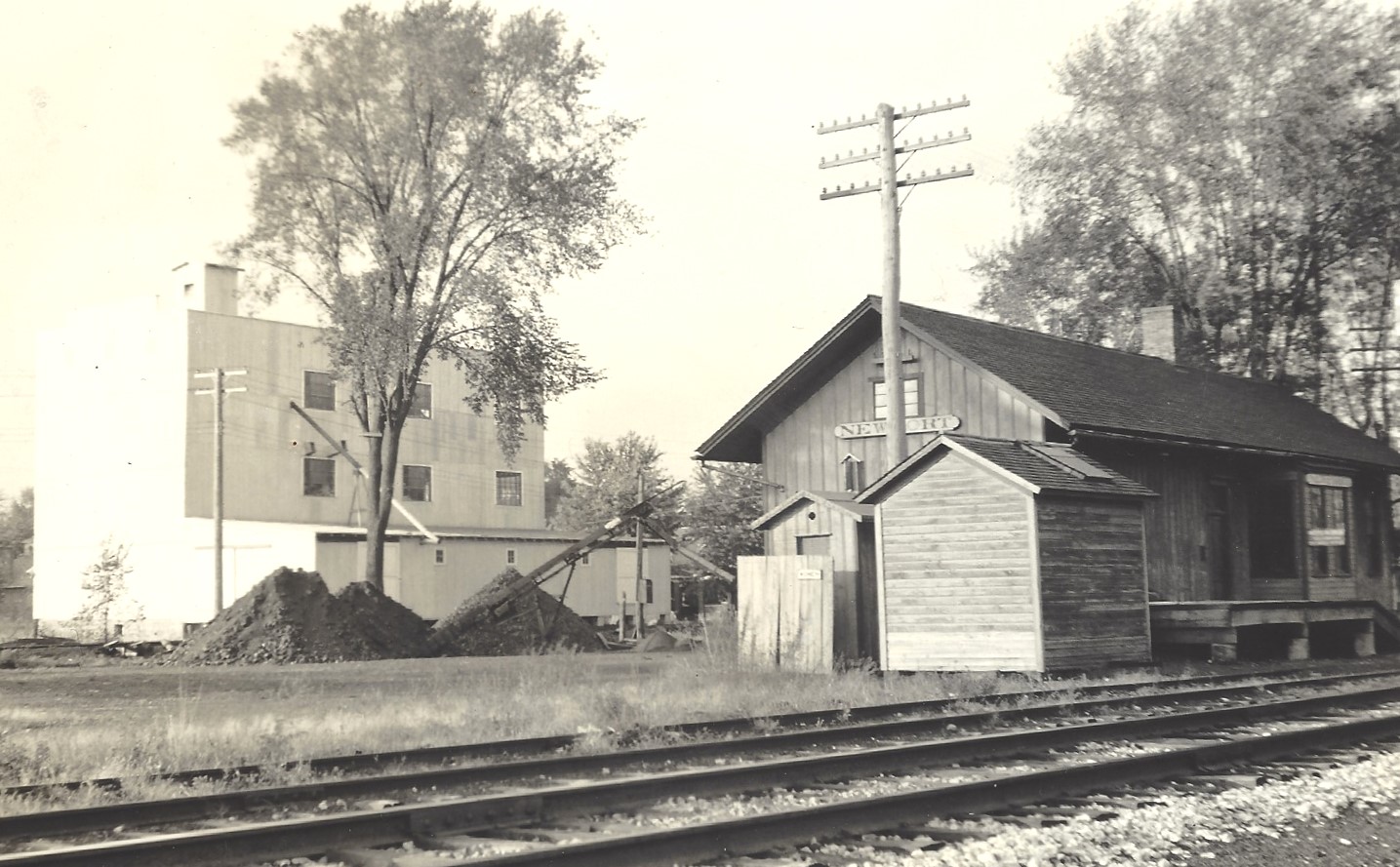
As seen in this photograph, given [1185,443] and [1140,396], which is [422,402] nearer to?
[1140,396]

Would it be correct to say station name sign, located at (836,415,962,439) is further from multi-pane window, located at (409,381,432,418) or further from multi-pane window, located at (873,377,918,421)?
multi-pane window, located at (409,381,432,418)

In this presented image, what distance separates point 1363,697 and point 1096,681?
3.49 m

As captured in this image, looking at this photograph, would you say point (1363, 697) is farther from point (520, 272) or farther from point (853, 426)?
point (520, 272)

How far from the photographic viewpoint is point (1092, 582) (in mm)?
19875

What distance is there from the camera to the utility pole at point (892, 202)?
21.2 metres

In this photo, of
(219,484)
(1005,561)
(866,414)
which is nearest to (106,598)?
(219,484)

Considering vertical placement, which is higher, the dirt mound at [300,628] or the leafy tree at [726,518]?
the leafy tree at [726,518]

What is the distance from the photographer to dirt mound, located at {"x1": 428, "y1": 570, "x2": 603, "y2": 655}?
31609mm

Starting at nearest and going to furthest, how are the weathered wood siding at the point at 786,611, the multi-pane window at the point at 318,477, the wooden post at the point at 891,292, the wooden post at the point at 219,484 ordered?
the weathered wood siding at the point at 786,611, the wooden post at the point at 891,292, the wooden post at the point at 219,484, the multi-pane window at the point at 318,477

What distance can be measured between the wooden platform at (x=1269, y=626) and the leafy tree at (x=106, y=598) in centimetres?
2582

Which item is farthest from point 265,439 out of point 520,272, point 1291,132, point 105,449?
point 1291,132

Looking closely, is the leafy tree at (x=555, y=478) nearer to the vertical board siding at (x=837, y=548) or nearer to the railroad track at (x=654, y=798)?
the vertical board siding at (x=837, y=548)

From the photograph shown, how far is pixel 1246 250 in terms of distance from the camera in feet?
131

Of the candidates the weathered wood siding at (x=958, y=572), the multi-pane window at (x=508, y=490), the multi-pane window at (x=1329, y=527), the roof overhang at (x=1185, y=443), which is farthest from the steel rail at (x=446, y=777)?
the multi-pane window at (x=508, y=490)
